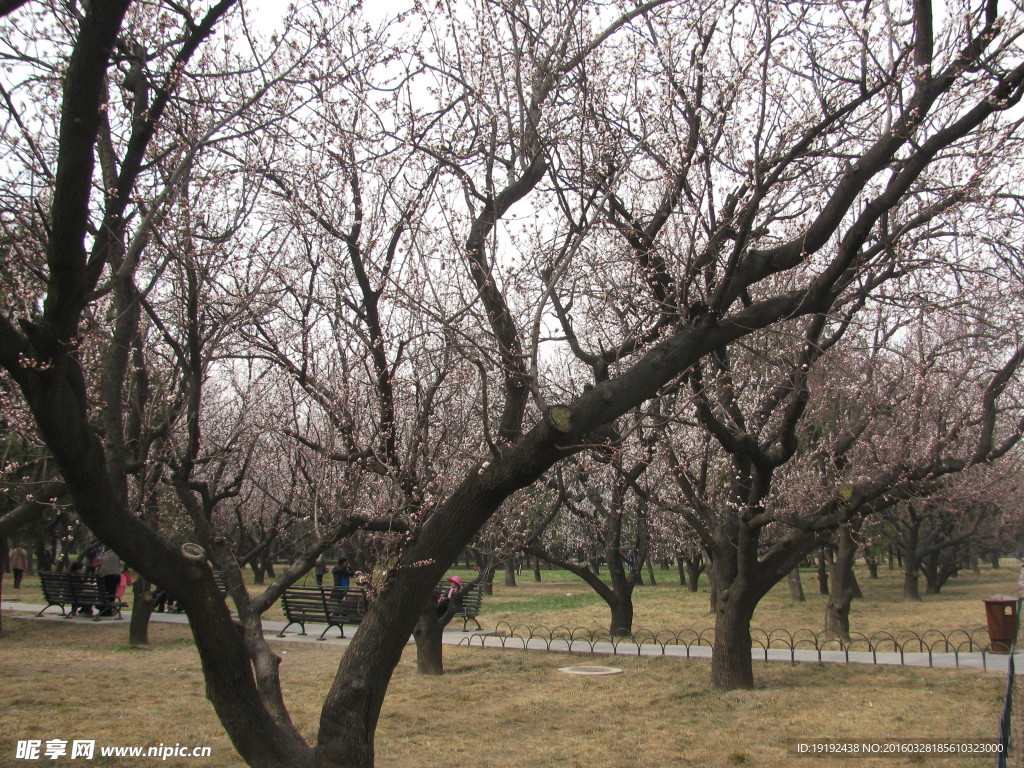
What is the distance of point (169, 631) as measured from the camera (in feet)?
52.9

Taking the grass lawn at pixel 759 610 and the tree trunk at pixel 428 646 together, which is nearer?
the tree trunk at pixel 428 646

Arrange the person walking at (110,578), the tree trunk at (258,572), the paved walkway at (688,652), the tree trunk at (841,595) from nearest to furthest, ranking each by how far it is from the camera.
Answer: the paved walkway at (688,652), the tree trunk at (841,595), the person walking at (110,578), the tree trunk at (258,572)

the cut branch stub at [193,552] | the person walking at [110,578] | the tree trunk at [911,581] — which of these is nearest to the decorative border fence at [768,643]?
the person walking at [110,578]

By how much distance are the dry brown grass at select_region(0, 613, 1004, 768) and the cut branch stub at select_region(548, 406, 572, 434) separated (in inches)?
151

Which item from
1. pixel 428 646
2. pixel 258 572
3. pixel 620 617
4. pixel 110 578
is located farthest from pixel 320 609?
pixel 258 572

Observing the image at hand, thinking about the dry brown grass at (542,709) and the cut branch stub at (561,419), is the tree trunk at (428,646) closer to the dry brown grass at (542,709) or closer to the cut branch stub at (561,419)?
the dry brown grass at (542,709)

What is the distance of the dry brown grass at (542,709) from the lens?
7.38 metres

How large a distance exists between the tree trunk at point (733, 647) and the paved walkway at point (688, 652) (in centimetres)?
201

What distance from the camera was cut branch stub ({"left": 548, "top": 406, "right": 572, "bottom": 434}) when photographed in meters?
4.59

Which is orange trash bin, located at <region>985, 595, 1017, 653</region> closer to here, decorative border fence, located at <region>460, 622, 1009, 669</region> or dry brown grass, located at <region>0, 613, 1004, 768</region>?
decorative border fence, located at <region>460, 622, 1009, 669</region>

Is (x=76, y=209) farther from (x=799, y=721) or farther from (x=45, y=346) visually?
(x=799, y=721)

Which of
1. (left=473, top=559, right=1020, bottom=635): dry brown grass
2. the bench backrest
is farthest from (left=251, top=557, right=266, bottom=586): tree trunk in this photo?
the bench backrest

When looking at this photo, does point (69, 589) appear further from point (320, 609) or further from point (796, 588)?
point (796, 588)

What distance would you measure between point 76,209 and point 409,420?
236 inches
